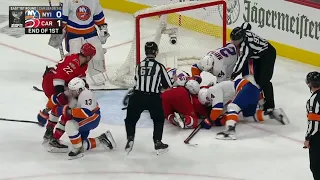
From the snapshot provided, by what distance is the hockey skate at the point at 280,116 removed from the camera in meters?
8.09

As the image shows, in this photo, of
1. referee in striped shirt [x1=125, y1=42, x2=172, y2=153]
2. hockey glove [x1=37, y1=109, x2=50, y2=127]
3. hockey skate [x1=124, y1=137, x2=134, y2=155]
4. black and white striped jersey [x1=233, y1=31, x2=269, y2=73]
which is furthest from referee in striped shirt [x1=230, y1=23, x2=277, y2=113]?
hockey glove [x1=37, y1=109, x2=50, y2=127]

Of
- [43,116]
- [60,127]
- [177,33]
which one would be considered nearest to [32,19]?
[177,33]

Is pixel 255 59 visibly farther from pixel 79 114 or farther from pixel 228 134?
pixel 79 114

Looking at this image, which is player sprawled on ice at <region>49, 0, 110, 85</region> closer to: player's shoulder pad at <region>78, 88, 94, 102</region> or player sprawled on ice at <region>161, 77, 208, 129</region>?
player sprawled on ice at <region>161, 77, 208, 129</region>

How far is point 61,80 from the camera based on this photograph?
7402mm

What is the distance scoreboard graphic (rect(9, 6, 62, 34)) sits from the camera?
8977mm

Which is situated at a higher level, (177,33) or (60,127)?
(177,33)

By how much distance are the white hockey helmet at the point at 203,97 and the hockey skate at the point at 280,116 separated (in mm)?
590

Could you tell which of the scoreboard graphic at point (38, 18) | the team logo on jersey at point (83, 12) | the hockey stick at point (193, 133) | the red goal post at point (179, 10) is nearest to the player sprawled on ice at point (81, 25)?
the team logo on jersey at point (83, 12)

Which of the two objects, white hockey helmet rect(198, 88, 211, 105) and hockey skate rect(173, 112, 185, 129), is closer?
hockey skate rect(173, 112, 185, 129)

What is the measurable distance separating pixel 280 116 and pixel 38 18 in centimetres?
276

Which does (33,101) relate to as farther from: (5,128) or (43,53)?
(43,53)

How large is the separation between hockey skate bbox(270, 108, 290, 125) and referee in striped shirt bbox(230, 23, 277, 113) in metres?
0.05

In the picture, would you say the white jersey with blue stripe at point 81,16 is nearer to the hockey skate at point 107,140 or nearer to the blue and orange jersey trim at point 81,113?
the hockey skate at point 107,140
